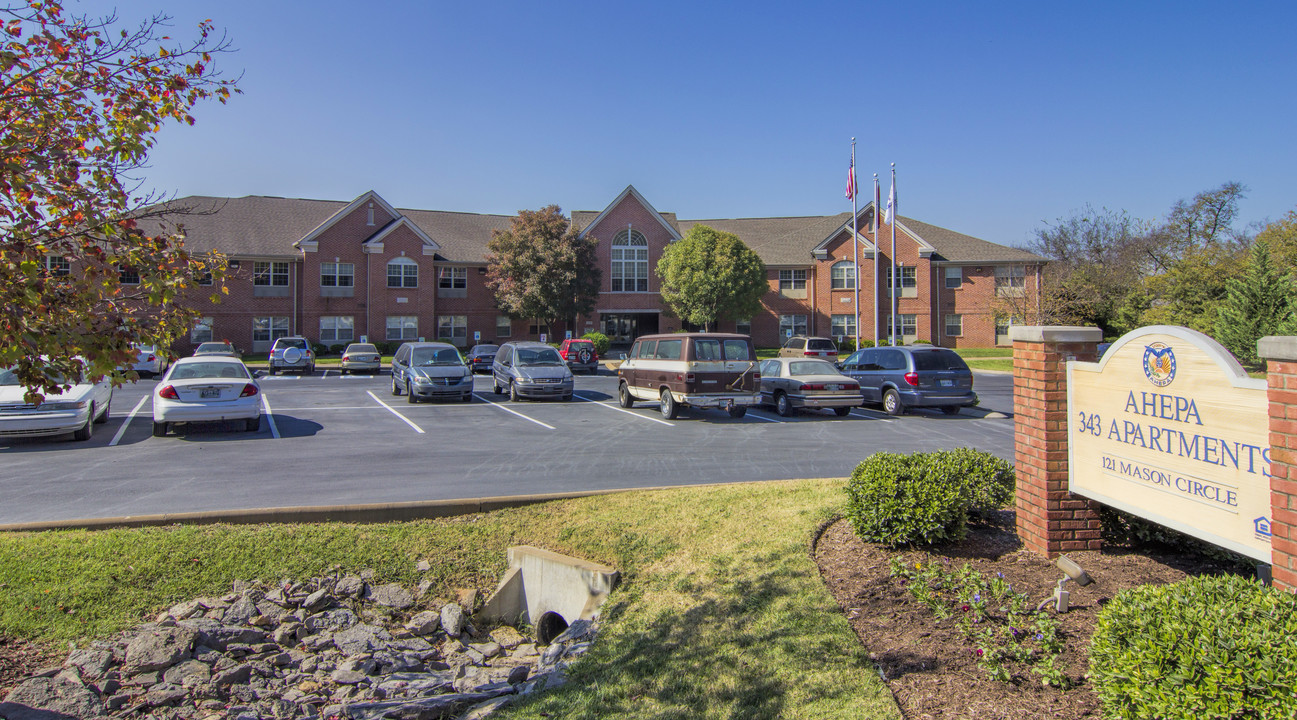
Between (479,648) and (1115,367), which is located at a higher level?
(1115,367)

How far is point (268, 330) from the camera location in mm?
44688

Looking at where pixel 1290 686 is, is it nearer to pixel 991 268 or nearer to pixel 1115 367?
pixel 1115 367

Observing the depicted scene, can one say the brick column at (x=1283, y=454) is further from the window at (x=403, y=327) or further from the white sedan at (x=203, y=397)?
the window at (x=403, y=327)

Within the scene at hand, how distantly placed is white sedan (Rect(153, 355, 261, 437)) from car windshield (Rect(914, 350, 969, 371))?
48.0 ft

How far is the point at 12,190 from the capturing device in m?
4.82

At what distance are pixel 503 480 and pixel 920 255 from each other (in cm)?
4430

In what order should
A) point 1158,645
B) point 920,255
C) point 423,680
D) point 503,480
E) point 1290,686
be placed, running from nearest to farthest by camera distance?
1. point 1290,686
2. point 1158,645
3. point 423,680
4. point 503,480
5. point 920,255

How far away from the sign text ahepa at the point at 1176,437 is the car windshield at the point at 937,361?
13268mm

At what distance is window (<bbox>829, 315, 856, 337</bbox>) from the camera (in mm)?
50938

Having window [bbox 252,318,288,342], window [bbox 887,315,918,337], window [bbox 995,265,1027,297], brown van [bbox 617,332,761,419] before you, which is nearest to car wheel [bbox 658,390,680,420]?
brown van [bbox 617,332,761,419]

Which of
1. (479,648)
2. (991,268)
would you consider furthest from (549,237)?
(479,648)

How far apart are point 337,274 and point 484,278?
8603mm

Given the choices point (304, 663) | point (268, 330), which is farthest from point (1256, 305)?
point (268, 330)

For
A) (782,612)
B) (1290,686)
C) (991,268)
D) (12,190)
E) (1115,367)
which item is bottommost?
(782,612)
